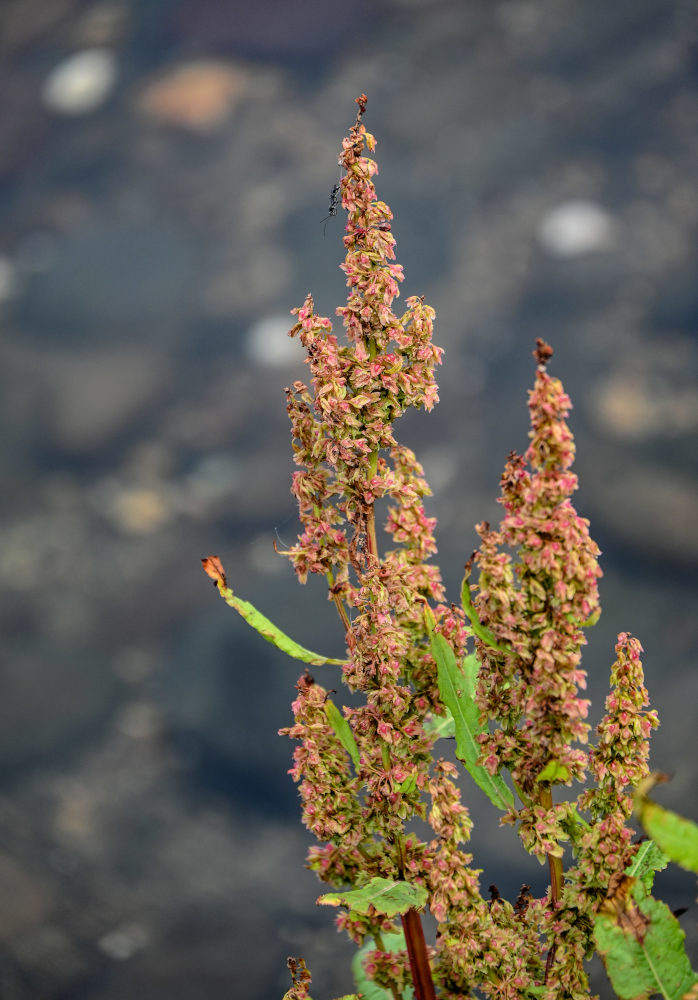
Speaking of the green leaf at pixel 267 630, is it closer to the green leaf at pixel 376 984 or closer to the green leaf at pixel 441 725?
the green leaf at pixel 441 725

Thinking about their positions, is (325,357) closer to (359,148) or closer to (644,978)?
(359,148)

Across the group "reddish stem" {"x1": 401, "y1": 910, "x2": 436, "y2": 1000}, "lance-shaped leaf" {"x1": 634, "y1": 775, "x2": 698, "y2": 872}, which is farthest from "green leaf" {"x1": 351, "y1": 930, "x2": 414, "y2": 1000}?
→ "lance-shaped leaf" {"x1": 634, "y1": 775, "x2": 698, "y2": 872}

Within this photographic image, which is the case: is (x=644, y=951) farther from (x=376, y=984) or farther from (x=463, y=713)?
(x=376, y=984)

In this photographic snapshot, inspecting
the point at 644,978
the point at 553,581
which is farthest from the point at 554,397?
the point at 644,978

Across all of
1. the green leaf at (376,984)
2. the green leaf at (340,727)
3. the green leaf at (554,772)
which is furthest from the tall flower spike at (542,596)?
the green leaf at (376,984)

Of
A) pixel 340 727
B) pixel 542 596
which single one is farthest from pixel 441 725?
pixel 542 596
